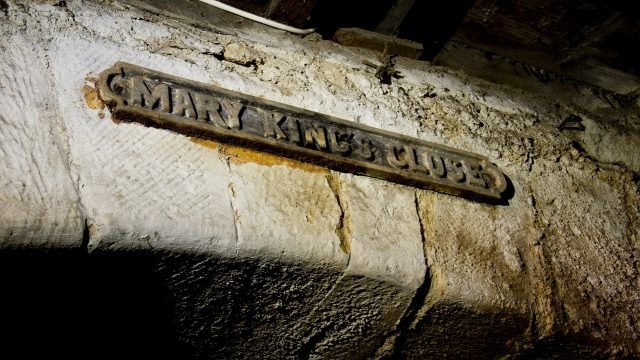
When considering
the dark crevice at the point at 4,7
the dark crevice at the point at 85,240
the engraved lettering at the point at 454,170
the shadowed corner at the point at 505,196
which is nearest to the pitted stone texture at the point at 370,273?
the engraved lettering at the point at 454,170

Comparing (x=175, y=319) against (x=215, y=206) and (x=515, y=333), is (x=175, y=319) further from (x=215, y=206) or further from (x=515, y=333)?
(x=515, y=333)

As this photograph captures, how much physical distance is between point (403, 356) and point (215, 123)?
0.79 meters

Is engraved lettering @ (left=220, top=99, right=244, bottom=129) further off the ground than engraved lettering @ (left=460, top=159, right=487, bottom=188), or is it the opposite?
engraved lettering @ (left=460, top=159, right=487, bottom=188)

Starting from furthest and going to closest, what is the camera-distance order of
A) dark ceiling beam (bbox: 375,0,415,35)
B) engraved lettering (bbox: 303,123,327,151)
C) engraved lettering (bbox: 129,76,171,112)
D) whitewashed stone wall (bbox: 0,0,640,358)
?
dark ceiling beam (bbox: 375,0,415,35) → engraved lettering (bbox: 303,123,327,151) → engraved lettering (bbox: 129,76,171,112) → whitewashed stone wall (bbox: 0,0,640,358)

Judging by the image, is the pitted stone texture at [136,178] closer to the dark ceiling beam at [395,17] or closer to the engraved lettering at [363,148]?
the engraved lettering at [363,148]

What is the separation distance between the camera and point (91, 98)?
0.86 meters

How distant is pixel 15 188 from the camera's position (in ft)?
2.20

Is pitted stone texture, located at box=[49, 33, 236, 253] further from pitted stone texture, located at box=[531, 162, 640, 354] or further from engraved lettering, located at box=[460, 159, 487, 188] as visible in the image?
pitted stone texture, located at box=[531, 162, 640, 354]

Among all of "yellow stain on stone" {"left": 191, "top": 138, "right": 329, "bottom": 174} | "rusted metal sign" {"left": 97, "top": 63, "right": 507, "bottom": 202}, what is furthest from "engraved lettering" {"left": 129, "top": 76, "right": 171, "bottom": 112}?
"yellow stain on stone" {"left": 191, "top": 138, "right": 329, "bottom": 174}

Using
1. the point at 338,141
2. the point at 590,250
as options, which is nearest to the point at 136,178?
the point at 338,141

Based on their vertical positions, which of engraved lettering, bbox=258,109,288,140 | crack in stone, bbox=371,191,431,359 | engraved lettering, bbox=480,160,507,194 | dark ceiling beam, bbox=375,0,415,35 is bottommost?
crack in stone, bbox=371,191,431,359

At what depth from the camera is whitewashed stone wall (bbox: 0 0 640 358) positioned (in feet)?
2.48

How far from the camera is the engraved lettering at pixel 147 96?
870mm

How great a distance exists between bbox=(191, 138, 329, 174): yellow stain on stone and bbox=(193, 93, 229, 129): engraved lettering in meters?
0.05
